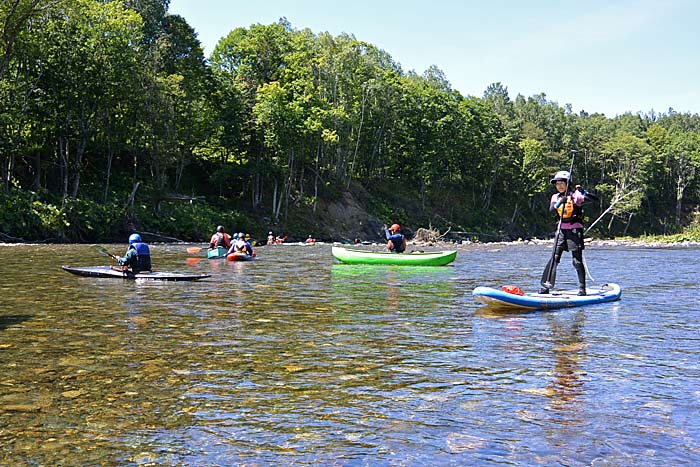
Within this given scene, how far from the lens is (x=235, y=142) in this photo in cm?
5272

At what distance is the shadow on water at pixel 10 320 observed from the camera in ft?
34.9

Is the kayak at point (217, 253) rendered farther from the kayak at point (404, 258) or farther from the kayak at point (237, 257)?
the kayak at point (404, 258)

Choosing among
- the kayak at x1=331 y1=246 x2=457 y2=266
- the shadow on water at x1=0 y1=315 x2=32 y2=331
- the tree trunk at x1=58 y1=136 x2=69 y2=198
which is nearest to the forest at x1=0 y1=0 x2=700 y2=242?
the tree trunk at x1=58 y1=136 x2=69 y2=198

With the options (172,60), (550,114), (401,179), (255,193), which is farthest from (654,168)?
(172,60)

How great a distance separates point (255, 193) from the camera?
2197 inches

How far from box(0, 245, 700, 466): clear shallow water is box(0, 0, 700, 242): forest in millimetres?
9405

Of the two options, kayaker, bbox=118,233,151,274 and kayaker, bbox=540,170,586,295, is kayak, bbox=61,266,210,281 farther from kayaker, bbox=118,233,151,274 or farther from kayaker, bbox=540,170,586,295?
kayaker, bbox=540,170,586,295

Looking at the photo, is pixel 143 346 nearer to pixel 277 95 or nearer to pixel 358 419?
pixel 358 419

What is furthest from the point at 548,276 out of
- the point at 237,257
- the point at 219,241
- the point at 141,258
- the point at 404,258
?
the point at 219,241

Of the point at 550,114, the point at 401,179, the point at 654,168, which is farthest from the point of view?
the point at 550,114

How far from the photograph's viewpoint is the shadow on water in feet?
34.9

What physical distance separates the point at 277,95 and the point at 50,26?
16559 mm

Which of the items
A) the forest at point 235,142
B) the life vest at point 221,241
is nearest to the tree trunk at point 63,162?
the forest at point 235,142

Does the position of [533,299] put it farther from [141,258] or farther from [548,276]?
[141,258]
